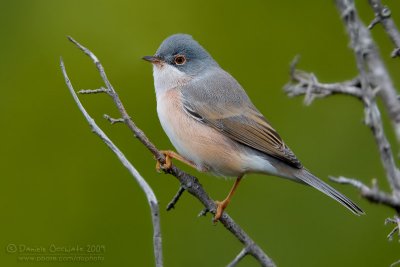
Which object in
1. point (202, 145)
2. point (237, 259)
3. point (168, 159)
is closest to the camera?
point (237, 259)

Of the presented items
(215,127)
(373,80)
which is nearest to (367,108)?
(373,80)

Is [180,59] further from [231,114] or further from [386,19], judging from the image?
[386,19]

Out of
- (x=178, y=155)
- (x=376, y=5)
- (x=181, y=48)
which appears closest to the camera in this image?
(x=376, y=5)

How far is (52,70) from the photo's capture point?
4.95 metres

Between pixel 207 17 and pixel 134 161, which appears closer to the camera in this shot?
pixel 134 161

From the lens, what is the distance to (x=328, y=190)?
3496 millimetres

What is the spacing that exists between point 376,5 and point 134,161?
2756 millimetres

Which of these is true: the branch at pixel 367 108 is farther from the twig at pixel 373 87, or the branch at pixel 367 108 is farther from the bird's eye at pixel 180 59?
the bird's eye at pixel 180 59

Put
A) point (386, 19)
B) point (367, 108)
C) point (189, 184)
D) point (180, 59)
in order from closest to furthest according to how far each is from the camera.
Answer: point (367, 108) < point (386, 19) < point (189, 184) < point (180, 59)

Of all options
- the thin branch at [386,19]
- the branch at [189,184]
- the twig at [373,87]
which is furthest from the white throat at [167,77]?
the twig at [373,87]

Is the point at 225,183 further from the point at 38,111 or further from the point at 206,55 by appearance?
the point at 38,111

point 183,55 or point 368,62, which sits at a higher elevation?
point 368,62

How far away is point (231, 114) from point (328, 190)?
810 mm

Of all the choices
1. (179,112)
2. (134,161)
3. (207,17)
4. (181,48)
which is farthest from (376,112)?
(207,17)
